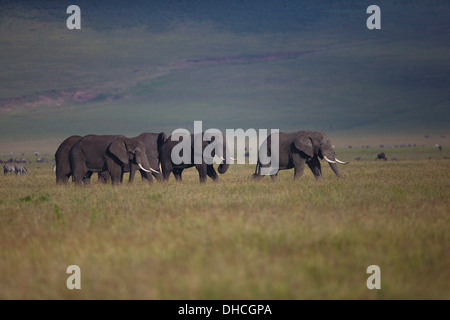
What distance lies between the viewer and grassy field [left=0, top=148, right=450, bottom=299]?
23.3 ft

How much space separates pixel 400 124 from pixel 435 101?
75.6 feet

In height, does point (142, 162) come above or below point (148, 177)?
above

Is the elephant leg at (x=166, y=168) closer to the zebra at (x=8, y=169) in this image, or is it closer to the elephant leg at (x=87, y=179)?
Answer: the elephant leg at (x=87, y=179)

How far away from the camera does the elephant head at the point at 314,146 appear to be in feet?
70.3

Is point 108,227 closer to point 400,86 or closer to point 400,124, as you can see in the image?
point 400,124

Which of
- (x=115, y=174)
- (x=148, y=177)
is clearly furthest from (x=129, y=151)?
(x=148, y=177)

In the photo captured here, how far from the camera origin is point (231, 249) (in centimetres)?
871

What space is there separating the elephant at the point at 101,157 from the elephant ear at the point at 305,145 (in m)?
5.27

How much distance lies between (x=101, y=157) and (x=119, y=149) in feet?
2.39

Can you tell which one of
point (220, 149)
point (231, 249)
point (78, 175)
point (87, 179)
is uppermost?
point (220, 149)

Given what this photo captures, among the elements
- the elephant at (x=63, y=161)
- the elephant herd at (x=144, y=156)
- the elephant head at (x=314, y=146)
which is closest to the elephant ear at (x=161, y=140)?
the elephant herd at (x=144, y=156)

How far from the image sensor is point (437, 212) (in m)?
11.5

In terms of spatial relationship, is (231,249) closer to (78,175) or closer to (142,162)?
(142,162)
